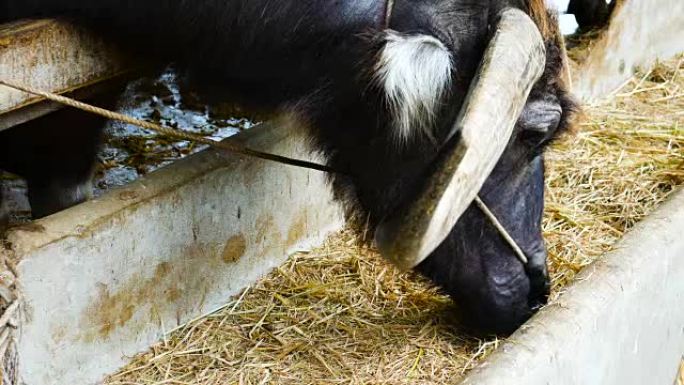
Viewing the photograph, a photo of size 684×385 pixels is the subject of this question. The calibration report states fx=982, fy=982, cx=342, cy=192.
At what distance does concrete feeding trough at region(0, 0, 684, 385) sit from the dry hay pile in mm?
111

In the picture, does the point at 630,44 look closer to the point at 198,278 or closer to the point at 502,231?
the point at 502,231

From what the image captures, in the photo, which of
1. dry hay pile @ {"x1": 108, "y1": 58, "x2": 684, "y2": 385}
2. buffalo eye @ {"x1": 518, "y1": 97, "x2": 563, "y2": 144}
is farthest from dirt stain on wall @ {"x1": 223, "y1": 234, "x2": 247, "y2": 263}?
buffalo eye @ {"x1": 518, "y1": 97, "x2": 563, "y2": 144}

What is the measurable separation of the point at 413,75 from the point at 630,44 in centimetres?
349

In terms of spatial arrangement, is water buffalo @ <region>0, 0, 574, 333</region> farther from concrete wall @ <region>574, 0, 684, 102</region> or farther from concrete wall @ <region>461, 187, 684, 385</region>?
concrete wall @ <region>574, 0, 684, 102</region>

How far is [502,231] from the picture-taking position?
107 inches

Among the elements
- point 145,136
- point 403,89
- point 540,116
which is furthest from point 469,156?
point 145,136

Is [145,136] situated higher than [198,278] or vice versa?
[198,278]

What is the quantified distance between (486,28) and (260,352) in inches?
44.4

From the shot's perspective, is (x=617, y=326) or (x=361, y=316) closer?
(x=617, y=326)

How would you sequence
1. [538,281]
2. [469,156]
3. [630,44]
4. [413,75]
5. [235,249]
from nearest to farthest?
[469,156] < [413,75] < [538,281] < [235,249] < [630,44]

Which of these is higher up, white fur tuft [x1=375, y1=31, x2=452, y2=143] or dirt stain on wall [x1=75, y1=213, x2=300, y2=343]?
white fur tuft [x1=375, y1=31, x2=452, y2=143]

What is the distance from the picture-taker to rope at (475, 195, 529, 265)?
2660 mm

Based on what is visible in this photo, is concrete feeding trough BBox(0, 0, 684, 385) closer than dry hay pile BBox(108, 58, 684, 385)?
Yes

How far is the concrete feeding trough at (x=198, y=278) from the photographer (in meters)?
2.37
